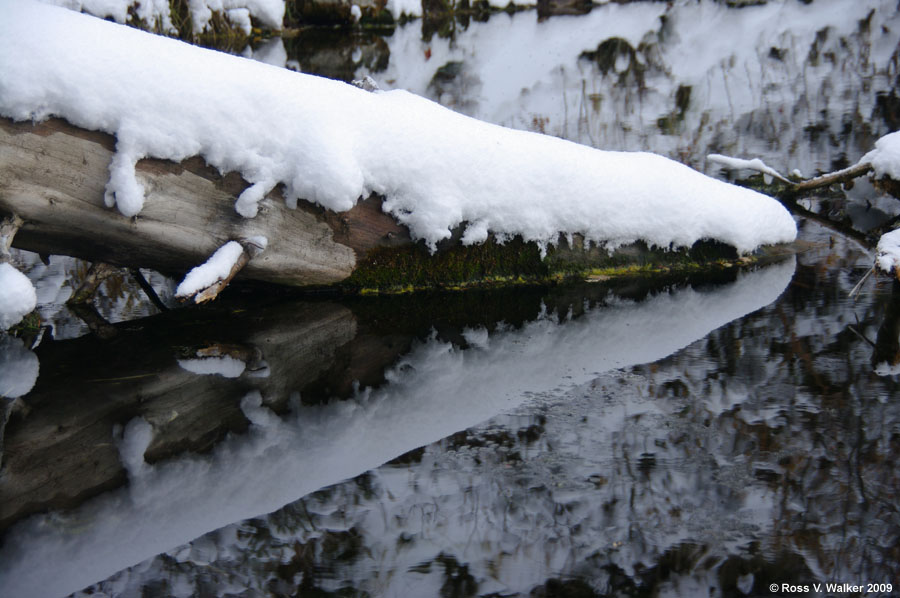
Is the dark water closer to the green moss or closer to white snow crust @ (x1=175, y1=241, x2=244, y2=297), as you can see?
the green moss

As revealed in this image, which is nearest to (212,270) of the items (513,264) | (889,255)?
(513,264)

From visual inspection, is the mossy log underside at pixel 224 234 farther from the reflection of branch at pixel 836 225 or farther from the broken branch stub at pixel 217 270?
the reflection of branch at pixel 836 225

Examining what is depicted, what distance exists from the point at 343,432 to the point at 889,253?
3744 mm

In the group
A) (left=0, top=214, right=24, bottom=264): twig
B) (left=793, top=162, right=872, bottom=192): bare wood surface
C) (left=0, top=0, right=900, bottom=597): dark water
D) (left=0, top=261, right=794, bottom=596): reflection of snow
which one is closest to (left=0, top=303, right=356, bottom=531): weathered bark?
(left=0, top=0, right=900, bottom=597): dark water

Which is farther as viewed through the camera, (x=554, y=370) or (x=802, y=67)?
(x=802, y=67)

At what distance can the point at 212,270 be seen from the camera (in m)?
4.16

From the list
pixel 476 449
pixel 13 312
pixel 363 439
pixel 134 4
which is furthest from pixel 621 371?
pixel 134 4

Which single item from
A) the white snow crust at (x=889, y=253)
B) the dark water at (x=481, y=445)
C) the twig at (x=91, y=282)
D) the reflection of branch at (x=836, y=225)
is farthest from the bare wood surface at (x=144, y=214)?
the reflection of branch at (x=836, y=225)

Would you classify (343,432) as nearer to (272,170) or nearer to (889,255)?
(272,170)

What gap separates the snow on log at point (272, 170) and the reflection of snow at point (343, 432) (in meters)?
0.72

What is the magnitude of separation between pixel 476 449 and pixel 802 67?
10382 mm

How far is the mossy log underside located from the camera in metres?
3.98

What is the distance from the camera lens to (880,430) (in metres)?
3.51

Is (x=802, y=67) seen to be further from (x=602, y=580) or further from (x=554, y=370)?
(x=602, y=580)
